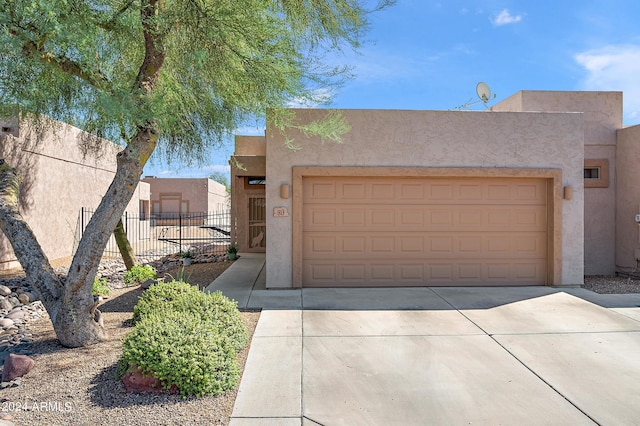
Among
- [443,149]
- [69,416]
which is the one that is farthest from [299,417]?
[443,149]

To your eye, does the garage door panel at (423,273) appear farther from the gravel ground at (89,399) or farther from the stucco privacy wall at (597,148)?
the gravel ground at (89,399)

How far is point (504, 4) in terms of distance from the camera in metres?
9.27

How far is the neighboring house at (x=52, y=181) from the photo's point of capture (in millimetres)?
12453

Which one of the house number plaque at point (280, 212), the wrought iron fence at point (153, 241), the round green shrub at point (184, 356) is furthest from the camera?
the wrought iron fence at point (153, 241)

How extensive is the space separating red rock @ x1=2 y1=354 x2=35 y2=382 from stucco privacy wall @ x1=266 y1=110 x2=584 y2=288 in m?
4.56

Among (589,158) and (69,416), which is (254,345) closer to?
(69,416)

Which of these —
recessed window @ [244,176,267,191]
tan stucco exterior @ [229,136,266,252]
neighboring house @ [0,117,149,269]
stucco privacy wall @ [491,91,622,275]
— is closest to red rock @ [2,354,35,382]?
neighboring house @ [0,117,149,269]

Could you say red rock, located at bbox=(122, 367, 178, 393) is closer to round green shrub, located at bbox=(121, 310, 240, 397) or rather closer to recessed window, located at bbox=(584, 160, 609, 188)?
round green shrub, located at bbox=(121, 310, 240, 397)

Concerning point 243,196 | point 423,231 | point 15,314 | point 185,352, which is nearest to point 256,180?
point 243,196

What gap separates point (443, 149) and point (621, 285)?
5216mm

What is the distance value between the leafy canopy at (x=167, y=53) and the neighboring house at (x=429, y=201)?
1.57 metres

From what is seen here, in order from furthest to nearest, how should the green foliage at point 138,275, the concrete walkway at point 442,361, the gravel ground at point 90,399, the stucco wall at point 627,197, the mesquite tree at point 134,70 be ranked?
the stucco wall at point 627,197, the green foliage at point 138,275, the mesquite tree at point 134,70, the concrete walkway at point 442,361, the gravel ground at point 90,399

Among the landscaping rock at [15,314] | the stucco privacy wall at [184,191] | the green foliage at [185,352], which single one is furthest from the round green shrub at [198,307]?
the stucco privacy wall at [184,191]

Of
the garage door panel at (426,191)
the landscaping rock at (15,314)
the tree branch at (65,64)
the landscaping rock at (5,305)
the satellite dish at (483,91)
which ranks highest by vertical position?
the satellite dish at (483,91)
